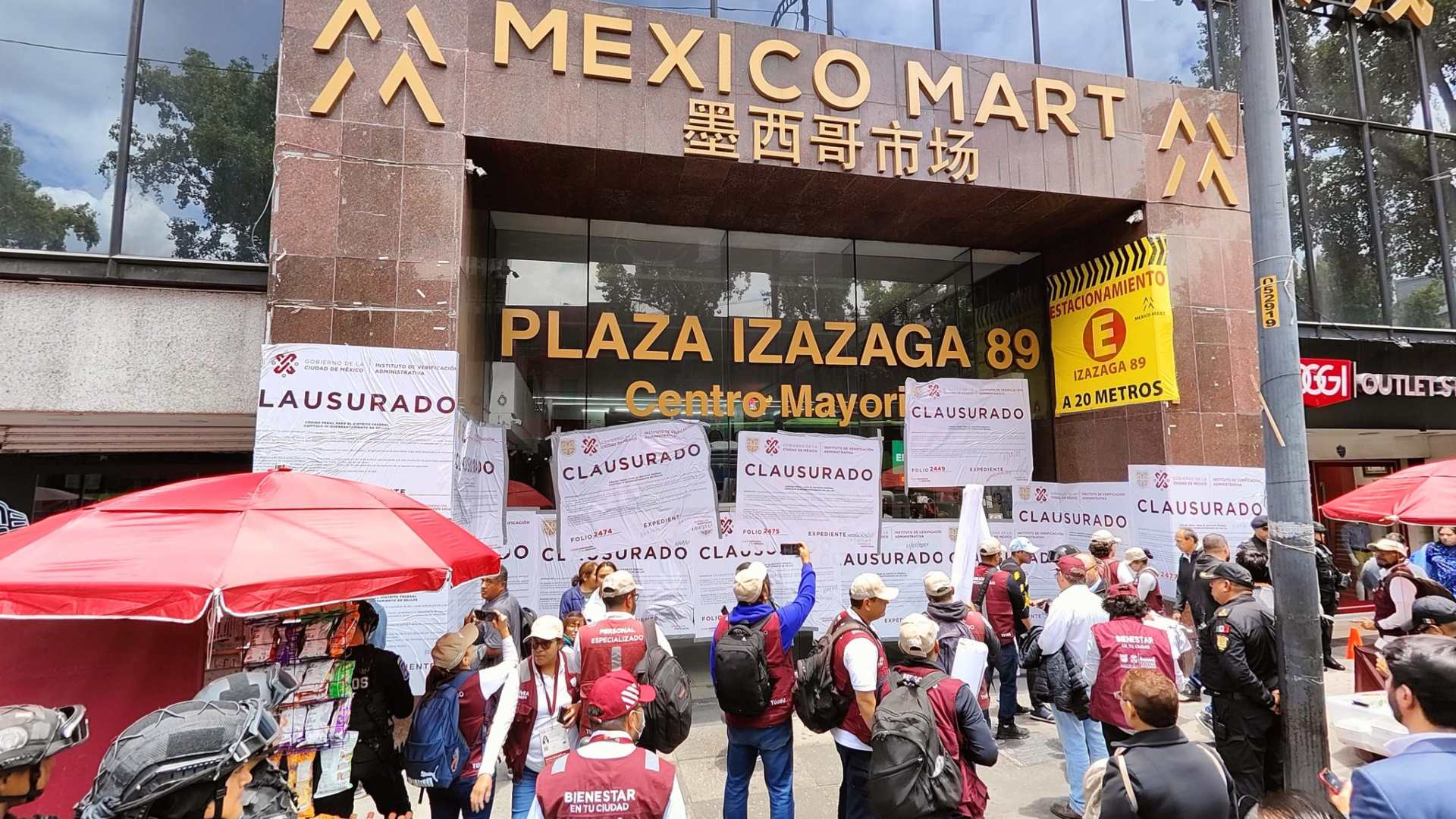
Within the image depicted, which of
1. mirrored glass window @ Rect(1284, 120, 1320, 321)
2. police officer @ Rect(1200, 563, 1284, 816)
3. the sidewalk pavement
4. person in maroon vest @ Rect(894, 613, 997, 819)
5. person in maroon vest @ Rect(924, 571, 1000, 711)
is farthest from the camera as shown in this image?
mirrored glass window @ Rect(1284, 120, 1320, 321)

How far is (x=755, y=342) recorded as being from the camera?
31.3ft

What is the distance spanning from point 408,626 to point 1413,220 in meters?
14.7

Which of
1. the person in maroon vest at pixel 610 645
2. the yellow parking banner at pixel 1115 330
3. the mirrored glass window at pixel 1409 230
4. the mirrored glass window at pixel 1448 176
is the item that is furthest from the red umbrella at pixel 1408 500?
the mirrored glass window at pixel 1448 176

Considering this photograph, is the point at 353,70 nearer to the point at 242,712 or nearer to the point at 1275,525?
the point at 242,712

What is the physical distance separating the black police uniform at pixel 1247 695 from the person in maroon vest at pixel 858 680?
6.87 ft

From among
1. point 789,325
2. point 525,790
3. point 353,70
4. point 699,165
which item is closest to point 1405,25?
point 789,325

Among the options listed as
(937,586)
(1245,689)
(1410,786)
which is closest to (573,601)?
(937,586)

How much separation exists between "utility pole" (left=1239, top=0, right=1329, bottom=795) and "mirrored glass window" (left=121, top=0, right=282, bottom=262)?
346 inches

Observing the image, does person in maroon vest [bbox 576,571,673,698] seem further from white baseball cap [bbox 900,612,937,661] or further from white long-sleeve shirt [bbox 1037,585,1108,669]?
white long-sleeve shirt [bbox 1037,585,1108,669]

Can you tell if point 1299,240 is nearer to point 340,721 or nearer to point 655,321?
point 655,321

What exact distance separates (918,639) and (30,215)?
906 cm

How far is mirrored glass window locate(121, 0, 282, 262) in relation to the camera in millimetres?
7219

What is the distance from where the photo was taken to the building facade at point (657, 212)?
681cm

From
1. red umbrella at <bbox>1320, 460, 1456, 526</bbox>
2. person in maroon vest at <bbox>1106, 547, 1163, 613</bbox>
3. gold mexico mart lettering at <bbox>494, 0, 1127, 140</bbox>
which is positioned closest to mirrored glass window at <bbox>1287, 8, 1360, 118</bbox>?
gold mexico mart lettering at <bbox>494, 0, 1127, 140</bbox>
